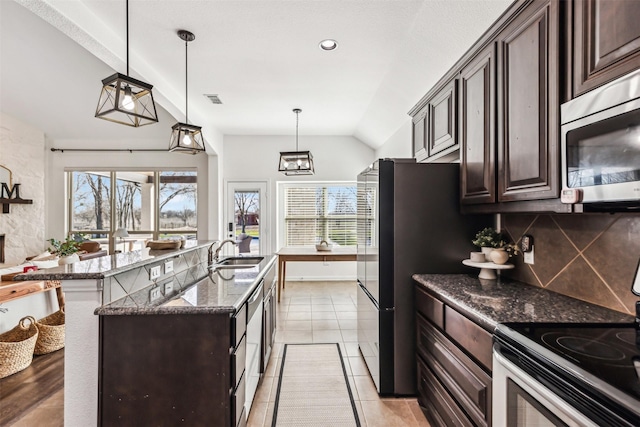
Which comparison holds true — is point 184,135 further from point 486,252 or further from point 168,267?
point 486,252

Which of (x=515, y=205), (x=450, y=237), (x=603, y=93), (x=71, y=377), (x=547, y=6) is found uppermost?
(x=547, y=6)

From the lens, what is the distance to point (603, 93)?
112 centimetres

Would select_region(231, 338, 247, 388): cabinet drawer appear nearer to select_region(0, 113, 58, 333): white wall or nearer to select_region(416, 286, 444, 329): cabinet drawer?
select_region(416, 286, 444, 329): cabinet drawer

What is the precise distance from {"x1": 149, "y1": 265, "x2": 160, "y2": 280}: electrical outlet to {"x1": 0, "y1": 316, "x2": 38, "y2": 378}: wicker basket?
1.63 meters

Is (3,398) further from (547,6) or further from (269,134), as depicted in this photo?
A: (269,134)

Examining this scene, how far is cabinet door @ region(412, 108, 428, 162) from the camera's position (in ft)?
9.73

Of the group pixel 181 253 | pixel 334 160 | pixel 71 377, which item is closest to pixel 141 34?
pixel 181 253

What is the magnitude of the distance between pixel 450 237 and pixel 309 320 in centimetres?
246

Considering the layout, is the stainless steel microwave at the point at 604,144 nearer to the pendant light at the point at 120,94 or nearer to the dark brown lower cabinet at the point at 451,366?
the dark brown lower cabinet at the point at 451,366

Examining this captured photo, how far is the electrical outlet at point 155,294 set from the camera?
183 centimetres

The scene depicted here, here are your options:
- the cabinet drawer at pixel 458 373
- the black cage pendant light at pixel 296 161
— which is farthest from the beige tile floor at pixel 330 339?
the black cage pendant light at pixel 296 161

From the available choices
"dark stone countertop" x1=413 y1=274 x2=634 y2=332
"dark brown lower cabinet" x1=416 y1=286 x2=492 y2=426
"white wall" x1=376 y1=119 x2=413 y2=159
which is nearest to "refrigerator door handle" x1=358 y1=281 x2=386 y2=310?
"dark brown lower cabinet" x1=416 y1=286 x2=492 y2=426

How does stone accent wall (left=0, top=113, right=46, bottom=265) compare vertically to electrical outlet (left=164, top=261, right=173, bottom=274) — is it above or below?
above

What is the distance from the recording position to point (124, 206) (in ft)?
21.6
